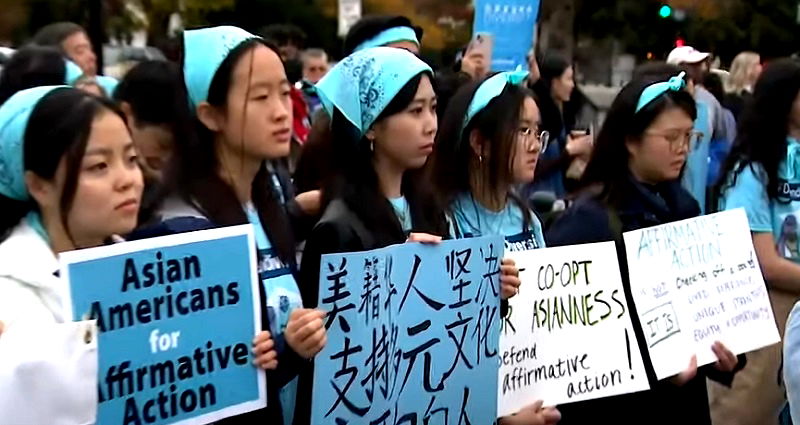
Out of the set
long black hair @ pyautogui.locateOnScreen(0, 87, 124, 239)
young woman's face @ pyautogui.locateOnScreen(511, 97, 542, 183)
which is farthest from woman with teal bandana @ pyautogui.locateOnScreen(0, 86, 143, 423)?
young woman's face @ pyautogui.locateOnScreen(511, 97, 542, 183)

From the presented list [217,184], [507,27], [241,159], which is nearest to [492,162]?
[241,159]

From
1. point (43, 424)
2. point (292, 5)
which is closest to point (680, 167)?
point (43, 424)

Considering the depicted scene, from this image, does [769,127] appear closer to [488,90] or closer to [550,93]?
[488,90]

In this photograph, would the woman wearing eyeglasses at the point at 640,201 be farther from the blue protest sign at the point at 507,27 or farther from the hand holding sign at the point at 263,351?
the blue protest sign at the point at 507,27

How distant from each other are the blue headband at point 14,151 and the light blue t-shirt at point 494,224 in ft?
4.77

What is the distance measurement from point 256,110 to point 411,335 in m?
0.72

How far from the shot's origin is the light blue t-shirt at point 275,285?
3.10 metres

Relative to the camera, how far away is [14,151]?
2.72 m

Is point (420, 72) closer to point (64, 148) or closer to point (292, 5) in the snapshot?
point (64, 148)

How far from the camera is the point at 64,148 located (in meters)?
2.70

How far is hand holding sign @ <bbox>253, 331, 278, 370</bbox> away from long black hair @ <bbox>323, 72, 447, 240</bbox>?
592mm

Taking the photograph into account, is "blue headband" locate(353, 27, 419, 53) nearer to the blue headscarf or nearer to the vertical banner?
the blue headscarf

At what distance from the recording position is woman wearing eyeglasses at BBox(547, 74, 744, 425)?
4090 millimetres

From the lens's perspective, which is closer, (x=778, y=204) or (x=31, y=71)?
(x=31, y=71)
